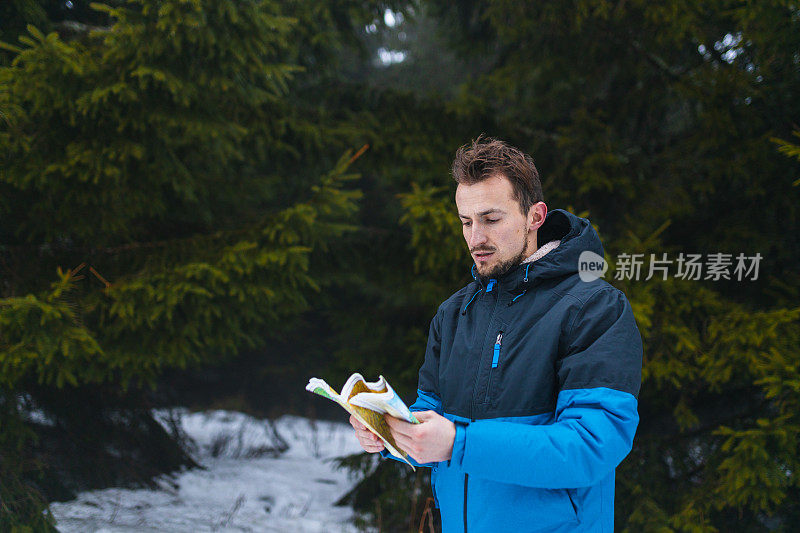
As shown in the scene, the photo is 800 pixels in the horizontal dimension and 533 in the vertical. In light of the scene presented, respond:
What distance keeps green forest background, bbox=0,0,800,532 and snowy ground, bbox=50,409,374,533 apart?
0.28 meters

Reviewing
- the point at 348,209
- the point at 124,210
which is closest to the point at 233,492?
the point at 124,210

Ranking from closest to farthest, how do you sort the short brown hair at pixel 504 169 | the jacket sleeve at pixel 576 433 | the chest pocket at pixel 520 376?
the jacket sleeve at pixel 576 433
the chest pocket at pixel 520 376
the short brown hair at pixel 504 169

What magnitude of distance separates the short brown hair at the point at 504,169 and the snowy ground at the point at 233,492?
3952 millimetres

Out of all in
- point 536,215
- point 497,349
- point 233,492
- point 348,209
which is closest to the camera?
point 497,349

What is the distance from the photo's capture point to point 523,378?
156cm

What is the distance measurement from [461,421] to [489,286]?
438mm

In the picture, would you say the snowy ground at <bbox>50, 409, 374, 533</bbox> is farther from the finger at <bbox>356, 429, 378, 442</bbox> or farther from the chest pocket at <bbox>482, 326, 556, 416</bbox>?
the chest pocket at <bbox>482, 326, 556, 416</bbox>

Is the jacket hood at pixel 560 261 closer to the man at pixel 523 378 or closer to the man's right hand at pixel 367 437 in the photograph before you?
the man at pixel 523 378

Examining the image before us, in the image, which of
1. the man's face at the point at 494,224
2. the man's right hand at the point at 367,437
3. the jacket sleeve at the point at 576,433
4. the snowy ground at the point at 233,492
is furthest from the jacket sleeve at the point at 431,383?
the snowy ground at the point at 233,492

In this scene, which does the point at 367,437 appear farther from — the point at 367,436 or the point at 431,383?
the point at 431,383

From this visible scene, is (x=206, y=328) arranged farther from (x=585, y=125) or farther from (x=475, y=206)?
(x=585, y=125)

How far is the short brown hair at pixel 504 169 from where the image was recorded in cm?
168

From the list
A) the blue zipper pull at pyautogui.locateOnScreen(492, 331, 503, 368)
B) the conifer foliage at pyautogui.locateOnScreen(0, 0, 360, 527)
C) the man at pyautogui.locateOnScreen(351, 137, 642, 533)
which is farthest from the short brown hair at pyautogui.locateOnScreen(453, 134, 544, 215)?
the conifer foliage at pyautogui.locateOnScreen(0, 0, 360, 527)

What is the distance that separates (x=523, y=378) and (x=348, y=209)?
3.15 meters
